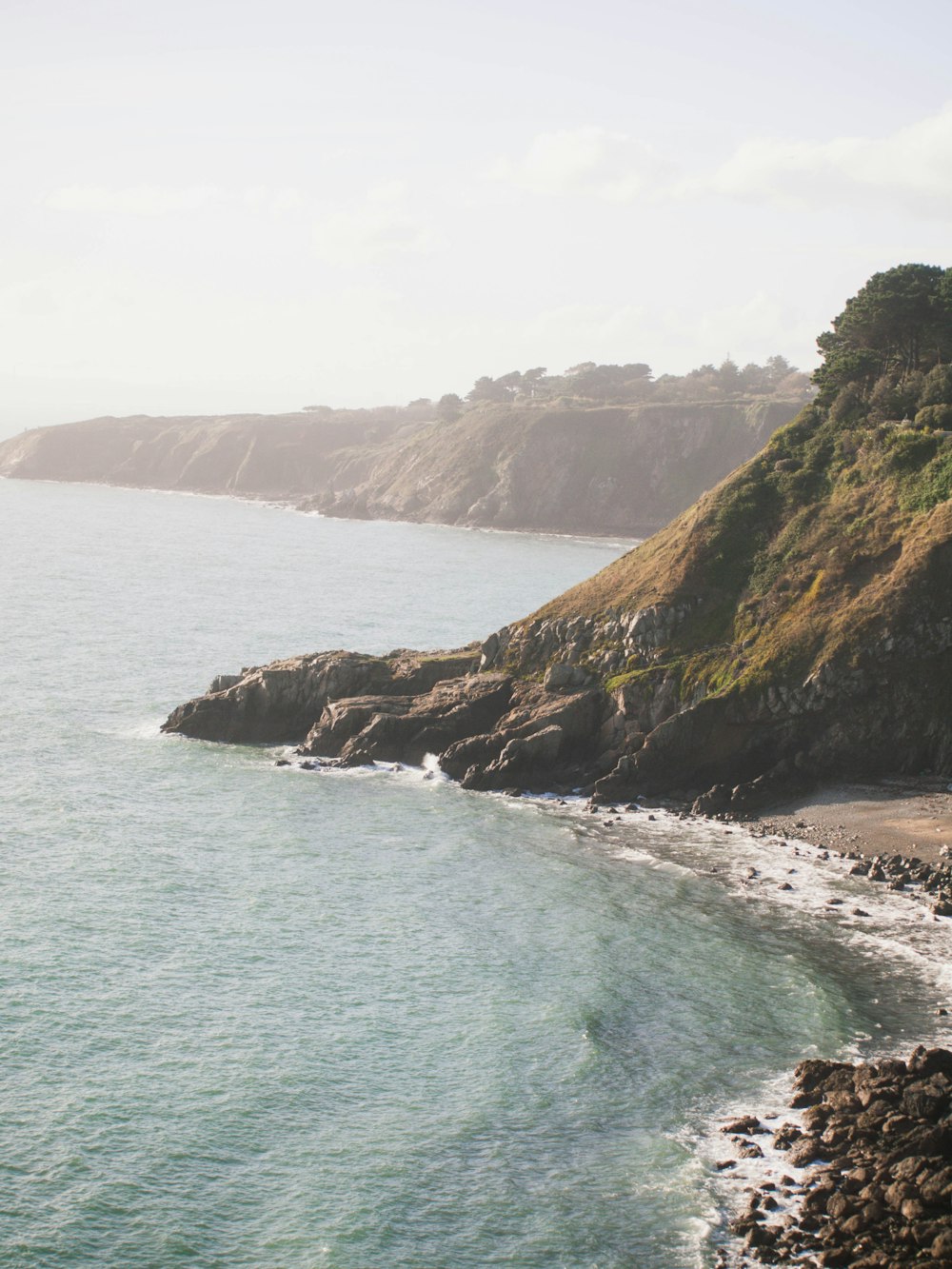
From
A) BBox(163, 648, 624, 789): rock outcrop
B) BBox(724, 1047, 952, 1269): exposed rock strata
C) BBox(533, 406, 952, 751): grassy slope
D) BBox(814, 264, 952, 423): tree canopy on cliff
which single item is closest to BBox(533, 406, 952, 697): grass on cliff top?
BBox(533, 406, 952, 751): grassy slope

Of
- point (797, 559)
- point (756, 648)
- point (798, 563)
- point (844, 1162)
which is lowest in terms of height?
point (844, 1162)

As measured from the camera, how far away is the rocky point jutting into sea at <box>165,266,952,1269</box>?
A: 62188 millimetres

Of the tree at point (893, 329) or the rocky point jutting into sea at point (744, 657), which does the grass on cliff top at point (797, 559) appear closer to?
the rocky point jutting into sea at point (744, 657)

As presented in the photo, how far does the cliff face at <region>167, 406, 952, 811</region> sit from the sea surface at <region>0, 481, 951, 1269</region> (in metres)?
4.07

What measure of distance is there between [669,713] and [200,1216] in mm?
39446

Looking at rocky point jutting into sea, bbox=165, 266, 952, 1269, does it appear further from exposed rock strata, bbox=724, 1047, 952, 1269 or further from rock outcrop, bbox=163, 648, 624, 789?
exposed rock strata, bbox=724, 1047, 952, 1269

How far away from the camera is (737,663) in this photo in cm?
6481

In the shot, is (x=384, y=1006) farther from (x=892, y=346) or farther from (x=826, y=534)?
(x=892, y=346)

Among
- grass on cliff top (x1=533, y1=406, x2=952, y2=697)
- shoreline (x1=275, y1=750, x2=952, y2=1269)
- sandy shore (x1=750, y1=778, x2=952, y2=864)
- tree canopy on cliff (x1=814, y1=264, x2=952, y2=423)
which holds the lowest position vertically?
shoreline (x1=275, y1=750, x2=952, y2=1269)

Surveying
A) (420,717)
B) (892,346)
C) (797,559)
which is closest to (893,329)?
(892,346)

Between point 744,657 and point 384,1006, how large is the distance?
105 ft

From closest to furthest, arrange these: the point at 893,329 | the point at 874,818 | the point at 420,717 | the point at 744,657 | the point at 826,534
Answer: the point at 874,818 → the point at 744,657 → the point at 420,717 → the point at 826,534 → the point at 893,329

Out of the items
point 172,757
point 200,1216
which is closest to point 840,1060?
point 200,1216

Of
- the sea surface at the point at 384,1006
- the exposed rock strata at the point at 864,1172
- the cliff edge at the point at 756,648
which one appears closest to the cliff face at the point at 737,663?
the cliff edge at the point at 756,648
